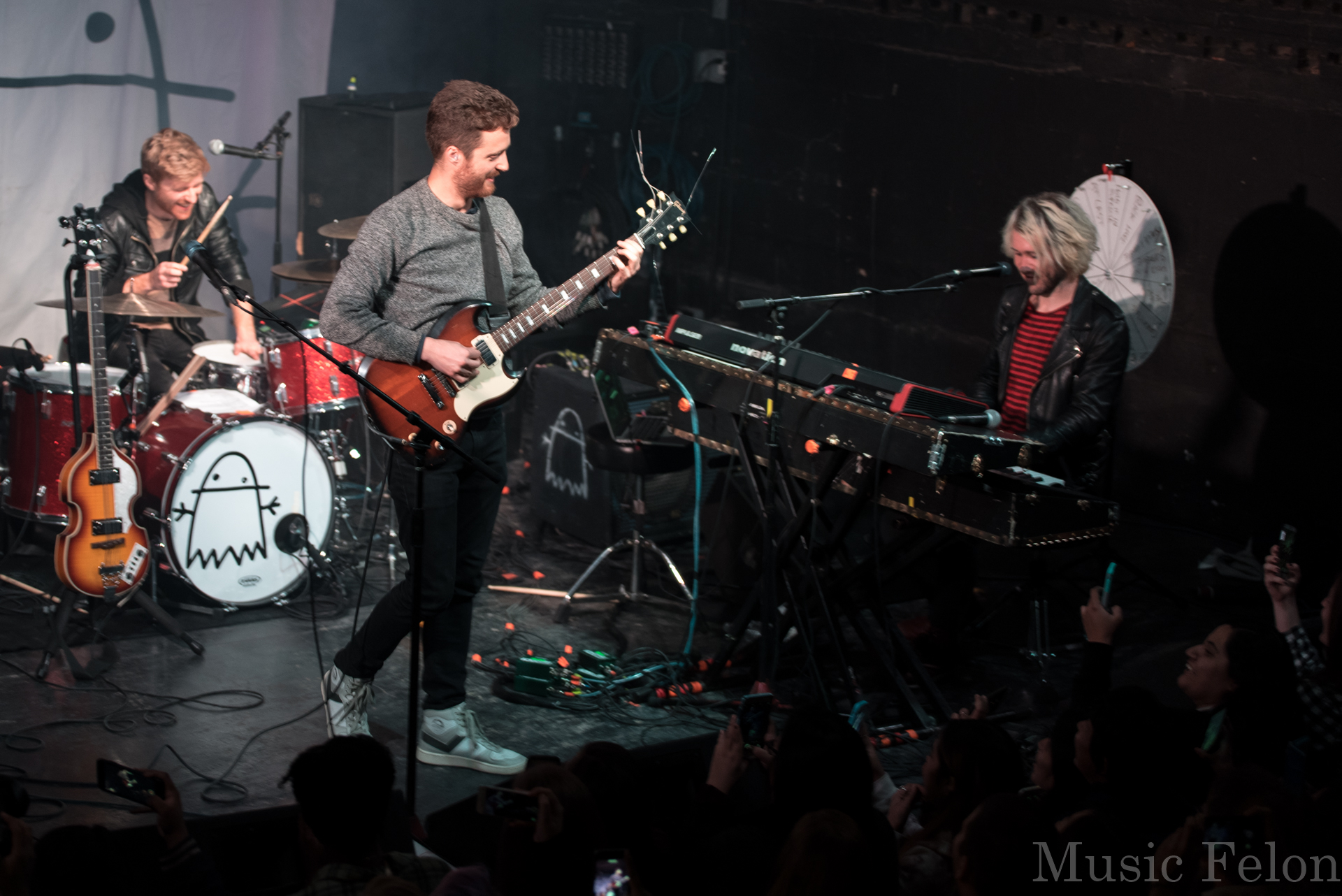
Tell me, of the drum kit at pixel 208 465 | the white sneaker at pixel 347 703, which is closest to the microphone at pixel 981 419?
the white sneaker at pixel 347 703

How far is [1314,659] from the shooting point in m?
3.77

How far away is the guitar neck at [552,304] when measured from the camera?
3969mm

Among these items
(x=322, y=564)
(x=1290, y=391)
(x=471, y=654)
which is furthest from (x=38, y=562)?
(x=1290, y=391)

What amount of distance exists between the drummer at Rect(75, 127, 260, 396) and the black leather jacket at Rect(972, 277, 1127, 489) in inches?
130

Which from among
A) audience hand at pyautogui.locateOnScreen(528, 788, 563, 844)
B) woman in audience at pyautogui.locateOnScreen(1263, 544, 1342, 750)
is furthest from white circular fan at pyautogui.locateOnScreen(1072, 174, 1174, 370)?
audience hand at pyautogui.locateOnScreen(528, 788, 563, 844)

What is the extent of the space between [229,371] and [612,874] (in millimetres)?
4019

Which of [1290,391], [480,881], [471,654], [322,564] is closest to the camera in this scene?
[480,881]

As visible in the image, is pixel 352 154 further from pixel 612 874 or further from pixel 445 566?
pixel 612 874

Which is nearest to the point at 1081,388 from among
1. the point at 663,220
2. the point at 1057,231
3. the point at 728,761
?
the point at 1057,231

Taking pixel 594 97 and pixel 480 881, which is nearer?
pixel 480 881

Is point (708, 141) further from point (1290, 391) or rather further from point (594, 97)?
point (1290, 391)

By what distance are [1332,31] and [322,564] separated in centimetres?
511

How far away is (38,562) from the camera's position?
591 centimetres

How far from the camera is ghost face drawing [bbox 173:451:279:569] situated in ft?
17.2
